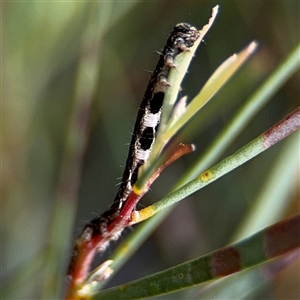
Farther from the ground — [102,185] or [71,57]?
[71,57]

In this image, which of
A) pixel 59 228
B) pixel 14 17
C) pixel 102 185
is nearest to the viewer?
pixel 59 228

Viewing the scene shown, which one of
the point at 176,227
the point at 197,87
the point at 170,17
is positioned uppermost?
the point at 170,17

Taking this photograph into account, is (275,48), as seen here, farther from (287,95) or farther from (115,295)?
(115,295)

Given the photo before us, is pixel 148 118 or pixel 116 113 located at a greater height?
pixel 116 113

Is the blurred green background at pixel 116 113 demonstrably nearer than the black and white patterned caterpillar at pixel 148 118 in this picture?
No

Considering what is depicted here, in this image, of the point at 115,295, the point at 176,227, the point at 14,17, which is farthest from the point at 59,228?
the point at 176,227

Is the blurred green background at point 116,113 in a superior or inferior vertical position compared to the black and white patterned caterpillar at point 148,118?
superior
